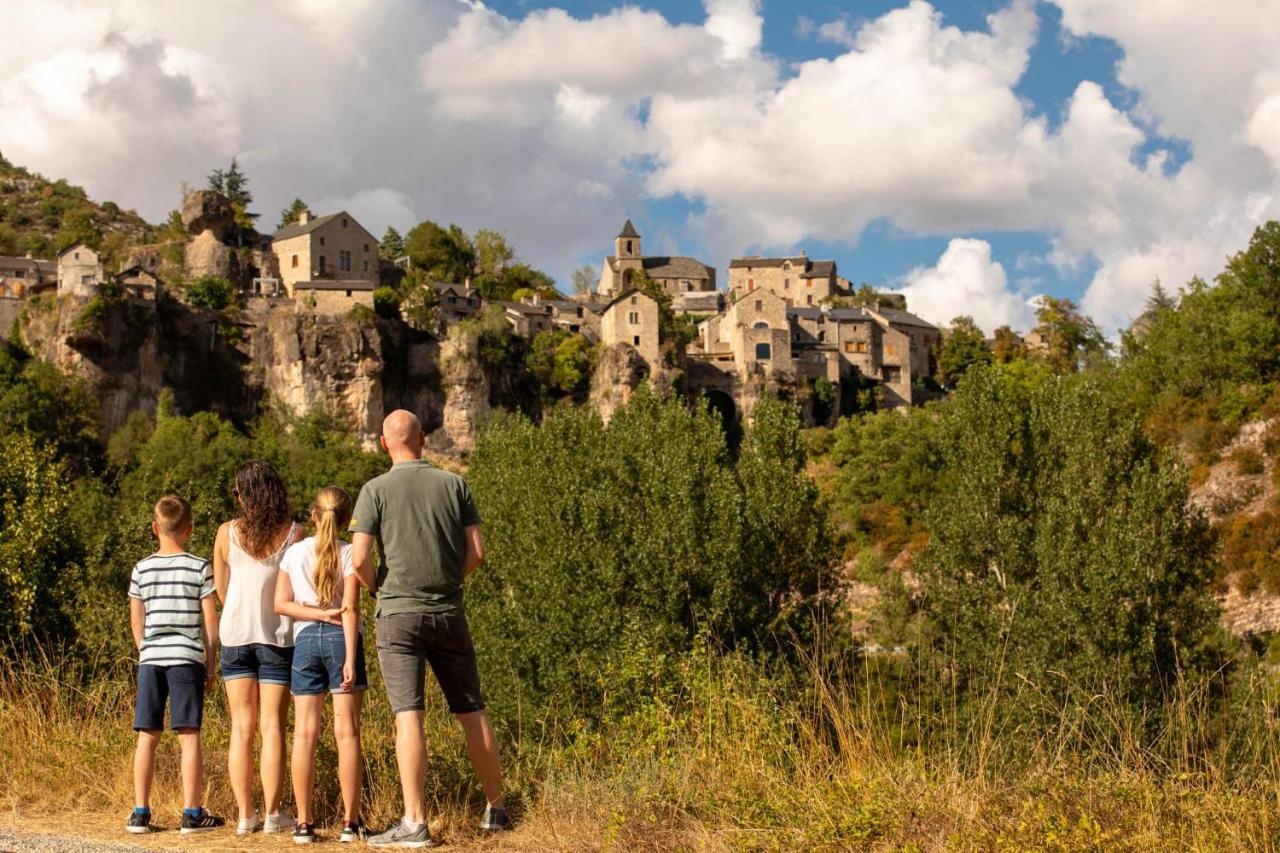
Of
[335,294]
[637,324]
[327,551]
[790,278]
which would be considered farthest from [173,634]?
[790,278]

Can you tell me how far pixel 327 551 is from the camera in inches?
238

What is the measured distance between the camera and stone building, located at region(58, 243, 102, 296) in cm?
5784

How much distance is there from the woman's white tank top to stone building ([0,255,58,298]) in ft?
202

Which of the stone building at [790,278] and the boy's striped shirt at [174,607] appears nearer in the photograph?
the boy's striped shirt at [174,607]

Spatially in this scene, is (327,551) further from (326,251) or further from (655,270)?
(655,270)

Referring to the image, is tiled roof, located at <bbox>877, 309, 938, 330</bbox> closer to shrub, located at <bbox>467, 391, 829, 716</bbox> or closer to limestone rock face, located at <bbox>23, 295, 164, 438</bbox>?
limestone rock face, located at <bbox>23, 295, 164, 438</bbox>

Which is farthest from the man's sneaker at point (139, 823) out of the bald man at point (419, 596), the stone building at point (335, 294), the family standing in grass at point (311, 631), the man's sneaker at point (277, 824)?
the stone building at point (335, 294)

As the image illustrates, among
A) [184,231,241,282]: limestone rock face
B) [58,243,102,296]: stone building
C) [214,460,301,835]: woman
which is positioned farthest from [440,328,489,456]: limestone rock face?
[214,460,301,835]: woman

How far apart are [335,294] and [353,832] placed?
62.3 m

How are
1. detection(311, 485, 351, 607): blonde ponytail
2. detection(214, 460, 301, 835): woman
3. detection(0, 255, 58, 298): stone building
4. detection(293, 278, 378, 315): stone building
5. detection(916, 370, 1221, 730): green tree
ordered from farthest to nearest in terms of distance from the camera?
detection(293, 278, 378, 315): stone building, detection(0, 255, 58, 298): stone building, detection(916, 370, 1221, 730): green tree, detection(214, 460, 301, 835): woman, detection(311, 485, 351, 607): blonde ponytail

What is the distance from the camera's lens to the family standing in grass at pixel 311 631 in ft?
19.5

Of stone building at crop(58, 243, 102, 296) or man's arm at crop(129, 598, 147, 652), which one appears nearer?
man's arm at crop(129, 598, 147, 652)

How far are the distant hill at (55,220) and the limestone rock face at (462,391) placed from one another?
22230 mm

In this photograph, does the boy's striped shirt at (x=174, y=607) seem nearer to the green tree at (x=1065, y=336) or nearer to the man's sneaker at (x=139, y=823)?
the man's sneaker at (x=139, y=823)
